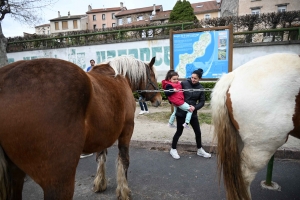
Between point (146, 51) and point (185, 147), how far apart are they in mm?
6578

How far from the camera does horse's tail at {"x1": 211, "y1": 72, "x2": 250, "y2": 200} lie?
2131 millimetres

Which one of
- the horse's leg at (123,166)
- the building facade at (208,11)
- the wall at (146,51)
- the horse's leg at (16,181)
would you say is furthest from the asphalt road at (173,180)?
the building facade at (208,11)

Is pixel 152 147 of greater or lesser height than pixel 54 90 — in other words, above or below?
below

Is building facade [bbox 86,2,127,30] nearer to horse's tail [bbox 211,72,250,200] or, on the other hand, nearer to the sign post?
the sign post

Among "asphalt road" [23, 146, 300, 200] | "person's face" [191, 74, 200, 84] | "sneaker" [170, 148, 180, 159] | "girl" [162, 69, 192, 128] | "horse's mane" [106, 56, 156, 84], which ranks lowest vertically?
"asphalt road" [23, 146, 300, 200]

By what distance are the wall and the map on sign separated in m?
2.70

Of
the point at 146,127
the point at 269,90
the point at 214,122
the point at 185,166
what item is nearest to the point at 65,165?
the point at 214,122

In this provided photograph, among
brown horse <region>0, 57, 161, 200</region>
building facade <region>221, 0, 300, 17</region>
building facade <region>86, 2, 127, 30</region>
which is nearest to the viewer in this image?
brown horse <region>0, 57, 161, 200</region>

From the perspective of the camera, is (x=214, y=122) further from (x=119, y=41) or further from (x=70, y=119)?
(x=119, y=41)

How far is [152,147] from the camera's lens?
442 centimetres

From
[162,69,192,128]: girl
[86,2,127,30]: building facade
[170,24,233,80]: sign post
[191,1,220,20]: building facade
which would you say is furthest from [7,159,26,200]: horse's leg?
[86,2,127,30]: building facade

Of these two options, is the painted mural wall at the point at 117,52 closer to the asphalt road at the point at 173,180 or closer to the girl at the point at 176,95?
the girl at the point at 176,95

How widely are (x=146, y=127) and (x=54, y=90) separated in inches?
170

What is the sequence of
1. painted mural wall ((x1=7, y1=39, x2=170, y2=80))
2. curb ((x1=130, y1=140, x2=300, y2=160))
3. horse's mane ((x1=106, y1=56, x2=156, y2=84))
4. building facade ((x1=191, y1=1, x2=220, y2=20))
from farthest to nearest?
1. building facade ((x1=191, y1=1, x2=220, y2=20))
2. painted mural wall ((x1=7, y1=39, x2=170, y2=80))
3. curb ((x1=130, y1=140, x2=300, y2=160))
4. horse's mane ((x1=106, y1=56, x2=156, y2=84))
